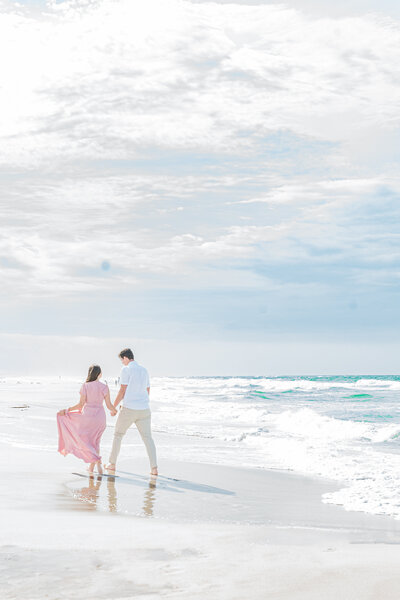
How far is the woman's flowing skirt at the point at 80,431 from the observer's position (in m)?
10.4

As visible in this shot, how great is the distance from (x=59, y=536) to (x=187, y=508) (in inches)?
88.3

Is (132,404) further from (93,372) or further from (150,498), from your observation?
(150,498)

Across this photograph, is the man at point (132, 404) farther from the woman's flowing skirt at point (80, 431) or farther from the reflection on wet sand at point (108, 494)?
the reflection on wet sand at point (108, 494)

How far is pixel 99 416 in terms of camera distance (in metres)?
10.5

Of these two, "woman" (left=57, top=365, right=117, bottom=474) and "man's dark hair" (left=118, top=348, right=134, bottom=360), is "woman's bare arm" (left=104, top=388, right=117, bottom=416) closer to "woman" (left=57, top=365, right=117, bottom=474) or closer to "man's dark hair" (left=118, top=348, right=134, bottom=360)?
"woman" (left=57, top=365, right=117, bottom=474)

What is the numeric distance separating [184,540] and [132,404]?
4.66 metres

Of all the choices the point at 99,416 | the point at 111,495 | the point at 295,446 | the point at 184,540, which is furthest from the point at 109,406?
the point at 295,446

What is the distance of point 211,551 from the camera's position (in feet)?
17.9

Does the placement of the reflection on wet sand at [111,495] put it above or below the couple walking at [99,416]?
below

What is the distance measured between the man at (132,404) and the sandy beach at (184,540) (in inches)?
20.2

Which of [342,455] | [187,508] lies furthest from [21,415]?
[187,508]

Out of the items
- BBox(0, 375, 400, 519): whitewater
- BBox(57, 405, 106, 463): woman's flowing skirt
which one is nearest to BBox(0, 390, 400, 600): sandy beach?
BBox(57, 405, 106, 463): woman's flowing skirt

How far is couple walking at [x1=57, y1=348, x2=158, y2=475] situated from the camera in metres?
10.3

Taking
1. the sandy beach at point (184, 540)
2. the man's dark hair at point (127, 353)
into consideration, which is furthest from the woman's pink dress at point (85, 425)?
the man's dark hair at point (127, 353)
